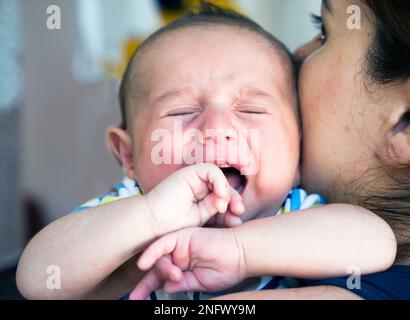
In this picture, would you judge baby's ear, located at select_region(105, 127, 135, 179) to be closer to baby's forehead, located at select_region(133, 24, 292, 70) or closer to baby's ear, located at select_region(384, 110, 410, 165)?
baby's forehead, located at select_region(133, 24, 292, 70)

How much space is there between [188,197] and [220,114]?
22 cm

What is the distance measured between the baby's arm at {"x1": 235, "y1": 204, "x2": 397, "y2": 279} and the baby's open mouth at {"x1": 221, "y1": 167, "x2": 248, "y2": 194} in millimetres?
131

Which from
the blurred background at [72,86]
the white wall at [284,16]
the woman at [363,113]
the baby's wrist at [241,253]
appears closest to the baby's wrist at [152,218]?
the baby's wrist at [241,253]

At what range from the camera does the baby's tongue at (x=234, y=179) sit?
3.34 ft

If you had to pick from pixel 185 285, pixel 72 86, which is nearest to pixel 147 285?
pixel 185 285

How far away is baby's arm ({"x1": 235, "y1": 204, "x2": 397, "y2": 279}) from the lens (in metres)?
0.87

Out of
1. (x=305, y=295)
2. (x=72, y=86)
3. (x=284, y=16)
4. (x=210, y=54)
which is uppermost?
(x=284, y=16)

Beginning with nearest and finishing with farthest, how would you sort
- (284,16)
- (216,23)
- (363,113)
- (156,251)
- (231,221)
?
(156,251) → (231,221) → (363,113) → (216,23) → (284,16)

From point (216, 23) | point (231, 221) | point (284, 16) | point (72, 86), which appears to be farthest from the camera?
point (284, 16)

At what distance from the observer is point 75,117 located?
2.68 meters

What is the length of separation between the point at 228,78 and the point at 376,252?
16.9 inches

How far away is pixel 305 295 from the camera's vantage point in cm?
84

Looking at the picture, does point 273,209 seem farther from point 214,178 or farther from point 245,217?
point 214,178

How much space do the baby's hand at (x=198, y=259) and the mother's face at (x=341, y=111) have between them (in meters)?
0.34
